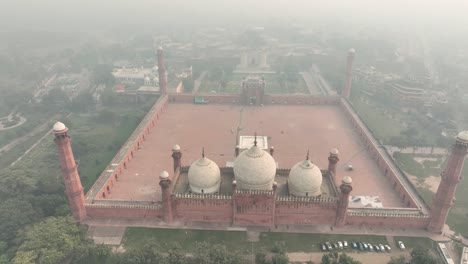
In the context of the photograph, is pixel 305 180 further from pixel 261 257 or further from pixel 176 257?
pixel 176 257

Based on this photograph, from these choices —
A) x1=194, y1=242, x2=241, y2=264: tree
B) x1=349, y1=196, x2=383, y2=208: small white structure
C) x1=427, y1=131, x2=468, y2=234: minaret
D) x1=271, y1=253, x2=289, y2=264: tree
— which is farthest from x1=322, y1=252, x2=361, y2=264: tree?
x1=427, y1=131, x2=468, y2=234: minaret

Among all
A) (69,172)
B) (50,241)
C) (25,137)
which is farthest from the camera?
(25,137)

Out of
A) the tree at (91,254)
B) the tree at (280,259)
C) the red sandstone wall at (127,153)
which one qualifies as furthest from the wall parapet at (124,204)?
the tree at (280,259)

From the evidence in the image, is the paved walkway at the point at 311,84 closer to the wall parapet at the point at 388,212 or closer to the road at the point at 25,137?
the wall parapet at the point at 388,212

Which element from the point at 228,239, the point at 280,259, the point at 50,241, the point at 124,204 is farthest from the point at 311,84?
the point at 50,241

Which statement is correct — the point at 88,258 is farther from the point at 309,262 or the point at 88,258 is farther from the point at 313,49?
the point at 313,49

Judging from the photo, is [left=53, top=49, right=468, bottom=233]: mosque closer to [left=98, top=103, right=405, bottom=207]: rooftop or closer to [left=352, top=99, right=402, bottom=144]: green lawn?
[left=98, top=103, right=405, bottom=207]: rooftop
